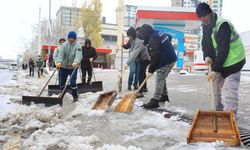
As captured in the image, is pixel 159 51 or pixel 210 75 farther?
pixel 159 51

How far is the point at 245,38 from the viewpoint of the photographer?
30.2 meters

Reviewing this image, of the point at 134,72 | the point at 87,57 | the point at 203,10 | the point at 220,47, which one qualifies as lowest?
the point at 134,72

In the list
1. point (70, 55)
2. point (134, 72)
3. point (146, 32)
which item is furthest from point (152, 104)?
point (134, 72)

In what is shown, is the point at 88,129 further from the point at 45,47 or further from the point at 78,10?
the point at 78,10

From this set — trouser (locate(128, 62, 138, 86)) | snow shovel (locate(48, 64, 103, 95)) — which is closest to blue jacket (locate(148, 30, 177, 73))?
→ trouser (locate(128, 62, 138, 86))

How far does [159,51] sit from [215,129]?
2.74 meters

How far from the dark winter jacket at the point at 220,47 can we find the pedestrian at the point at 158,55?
1405mm

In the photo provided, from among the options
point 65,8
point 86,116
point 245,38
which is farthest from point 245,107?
point 65,8

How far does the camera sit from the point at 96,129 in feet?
17.2

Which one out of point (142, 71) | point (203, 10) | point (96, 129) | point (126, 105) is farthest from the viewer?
point (142, 71)

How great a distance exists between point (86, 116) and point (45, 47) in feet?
129

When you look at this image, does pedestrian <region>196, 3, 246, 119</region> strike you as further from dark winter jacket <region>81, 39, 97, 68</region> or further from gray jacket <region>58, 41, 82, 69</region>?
dark winter jacket <region>81, 39, 97, 68</region>

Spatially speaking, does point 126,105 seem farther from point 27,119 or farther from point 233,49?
point 233,49

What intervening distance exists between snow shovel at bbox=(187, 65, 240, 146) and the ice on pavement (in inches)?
4.8
